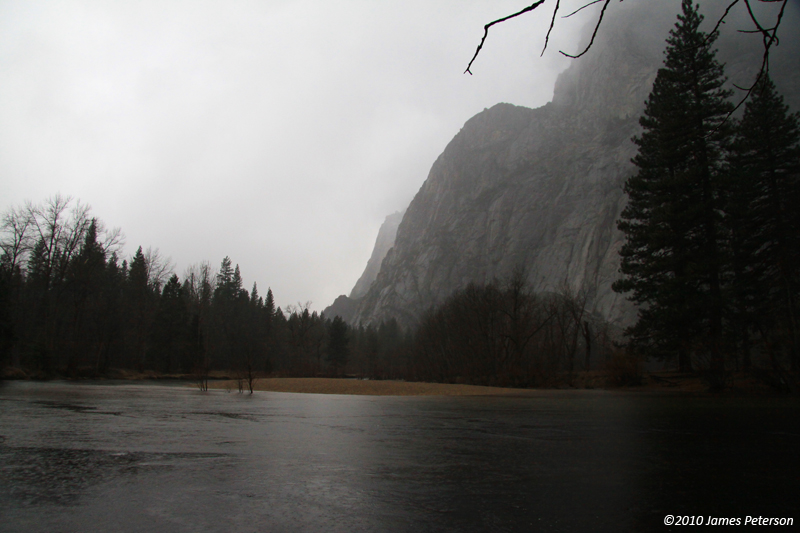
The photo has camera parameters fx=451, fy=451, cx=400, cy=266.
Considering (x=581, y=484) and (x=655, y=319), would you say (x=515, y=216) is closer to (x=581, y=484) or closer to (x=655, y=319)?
(x=655, y=319)

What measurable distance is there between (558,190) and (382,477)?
15544 cm

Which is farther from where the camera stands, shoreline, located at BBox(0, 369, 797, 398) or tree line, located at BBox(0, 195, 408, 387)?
tree line, located at BBox(0, 195, 408, 387)

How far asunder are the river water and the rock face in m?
91.8

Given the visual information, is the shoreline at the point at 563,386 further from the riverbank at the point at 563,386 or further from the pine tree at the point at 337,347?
the pine tree at the point at 337,347

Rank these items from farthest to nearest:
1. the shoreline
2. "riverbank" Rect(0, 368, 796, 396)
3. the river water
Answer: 1. the shoreline
2. "riverbank" Rect(0, 368, 796, 396)
3. the river water

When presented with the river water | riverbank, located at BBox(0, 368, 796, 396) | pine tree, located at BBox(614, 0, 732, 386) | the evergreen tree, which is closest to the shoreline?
riverbank, located at BBox(0, 368, 796, 396)

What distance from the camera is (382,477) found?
12.8ft

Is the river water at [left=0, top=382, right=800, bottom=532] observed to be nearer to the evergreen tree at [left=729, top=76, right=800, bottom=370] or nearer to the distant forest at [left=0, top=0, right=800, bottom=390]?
the distant forest at [left=0, top=0, right=800, bottom=390]

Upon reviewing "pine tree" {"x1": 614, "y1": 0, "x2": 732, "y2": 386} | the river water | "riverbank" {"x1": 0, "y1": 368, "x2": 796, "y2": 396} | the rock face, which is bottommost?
"riverbank" {"x1": 0, "y1": 368, "x2": 796, "y2": 396}

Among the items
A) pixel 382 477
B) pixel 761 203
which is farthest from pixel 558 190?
pixel 382 477

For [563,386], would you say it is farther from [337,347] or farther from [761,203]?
[337,347]

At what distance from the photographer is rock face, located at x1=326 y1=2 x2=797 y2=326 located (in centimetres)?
11575

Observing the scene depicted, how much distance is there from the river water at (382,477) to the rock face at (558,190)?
9179 centimetres

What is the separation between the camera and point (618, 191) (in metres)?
117
